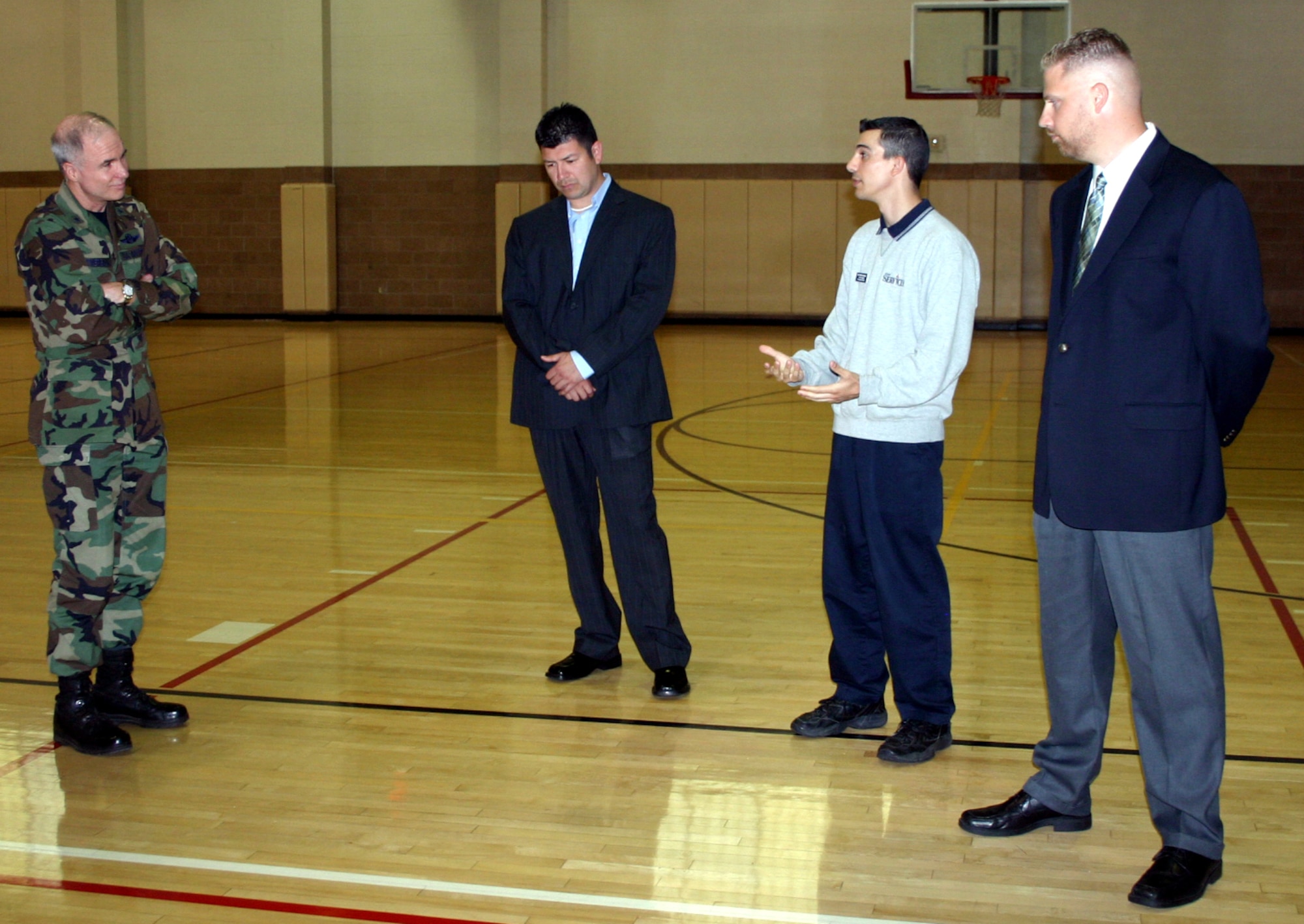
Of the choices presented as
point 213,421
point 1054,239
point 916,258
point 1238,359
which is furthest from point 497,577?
point 213,421

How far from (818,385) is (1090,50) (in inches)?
38.1

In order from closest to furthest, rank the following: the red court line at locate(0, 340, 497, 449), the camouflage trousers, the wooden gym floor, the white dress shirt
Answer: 1. the white dress shirt
2. the wooden gym floor
3. the camouflage trousers
4. the red court line at locate(0, 340, 497, 449)

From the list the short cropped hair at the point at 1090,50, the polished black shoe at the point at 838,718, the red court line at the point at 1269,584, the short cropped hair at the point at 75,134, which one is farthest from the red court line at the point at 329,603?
the red court line at the point at 1269,584

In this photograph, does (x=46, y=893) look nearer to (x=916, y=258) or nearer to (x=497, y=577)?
(x=916, y=258)

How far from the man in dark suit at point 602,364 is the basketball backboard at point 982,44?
1085 cm

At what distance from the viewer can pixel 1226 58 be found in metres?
15.6

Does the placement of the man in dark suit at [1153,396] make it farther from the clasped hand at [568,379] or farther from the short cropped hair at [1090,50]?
the clasped hand at [568,379]

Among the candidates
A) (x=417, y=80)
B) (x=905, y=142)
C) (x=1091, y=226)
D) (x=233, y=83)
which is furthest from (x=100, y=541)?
(x=233, y=83)

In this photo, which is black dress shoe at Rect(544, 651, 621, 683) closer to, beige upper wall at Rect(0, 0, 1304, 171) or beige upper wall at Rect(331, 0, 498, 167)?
beige upper wall at Rect(0, 0, 1304, 171)

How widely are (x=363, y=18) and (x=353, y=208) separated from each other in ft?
8.27

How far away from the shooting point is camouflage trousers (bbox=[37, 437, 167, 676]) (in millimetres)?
3266

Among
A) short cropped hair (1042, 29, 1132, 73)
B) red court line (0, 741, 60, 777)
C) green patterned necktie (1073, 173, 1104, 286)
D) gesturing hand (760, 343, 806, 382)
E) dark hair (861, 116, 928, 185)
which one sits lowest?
red court line (0, 741, 60, 777)

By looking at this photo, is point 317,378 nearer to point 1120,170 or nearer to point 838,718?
point 838,718

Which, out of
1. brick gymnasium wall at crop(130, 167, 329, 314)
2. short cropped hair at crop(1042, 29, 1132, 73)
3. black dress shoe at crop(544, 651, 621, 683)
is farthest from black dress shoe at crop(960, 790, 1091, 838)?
brick gymnasium wall at crop(130, 167, 329, 314)
